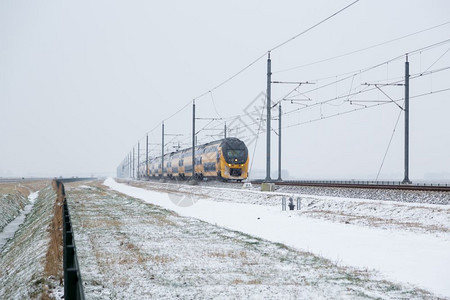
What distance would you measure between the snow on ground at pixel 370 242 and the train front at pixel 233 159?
23724 millimetres

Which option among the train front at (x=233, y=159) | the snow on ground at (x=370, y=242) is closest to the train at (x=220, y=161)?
the train front at (x=233, y=159)

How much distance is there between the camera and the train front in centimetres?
4709

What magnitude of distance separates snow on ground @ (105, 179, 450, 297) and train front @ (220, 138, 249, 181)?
2372cm

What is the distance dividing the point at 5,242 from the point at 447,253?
18.0 meters

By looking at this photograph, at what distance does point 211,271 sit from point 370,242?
5952 mm

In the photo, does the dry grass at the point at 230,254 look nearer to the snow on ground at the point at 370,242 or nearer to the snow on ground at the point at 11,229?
the snow on ground at the point at 370,242

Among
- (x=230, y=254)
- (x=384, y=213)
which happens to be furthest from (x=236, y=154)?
(x=230, y=254)

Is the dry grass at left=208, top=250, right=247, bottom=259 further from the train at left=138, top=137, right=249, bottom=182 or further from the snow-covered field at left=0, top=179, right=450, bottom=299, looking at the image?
the train at left=138, top=137, right=249, bottom=182

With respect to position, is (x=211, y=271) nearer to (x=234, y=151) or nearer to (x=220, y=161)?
(x=220, y=161)

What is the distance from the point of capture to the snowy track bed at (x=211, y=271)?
26.7 ft

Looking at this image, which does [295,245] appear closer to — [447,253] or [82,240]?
[447,253]

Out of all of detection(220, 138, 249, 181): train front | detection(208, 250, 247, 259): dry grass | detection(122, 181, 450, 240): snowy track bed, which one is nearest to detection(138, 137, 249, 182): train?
detection(220, 138, 249, 181): train front

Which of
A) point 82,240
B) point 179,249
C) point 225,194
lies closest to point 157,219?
point 82,240

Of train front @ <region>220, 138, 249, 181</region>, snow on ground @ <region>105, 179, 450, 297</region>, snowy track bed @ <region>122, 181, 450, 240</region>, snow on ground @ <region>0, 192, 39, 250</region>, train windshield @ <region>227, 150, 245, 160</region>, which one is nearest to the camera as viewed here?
snow on ground @ <region>105, 179, 450, 297</region>
